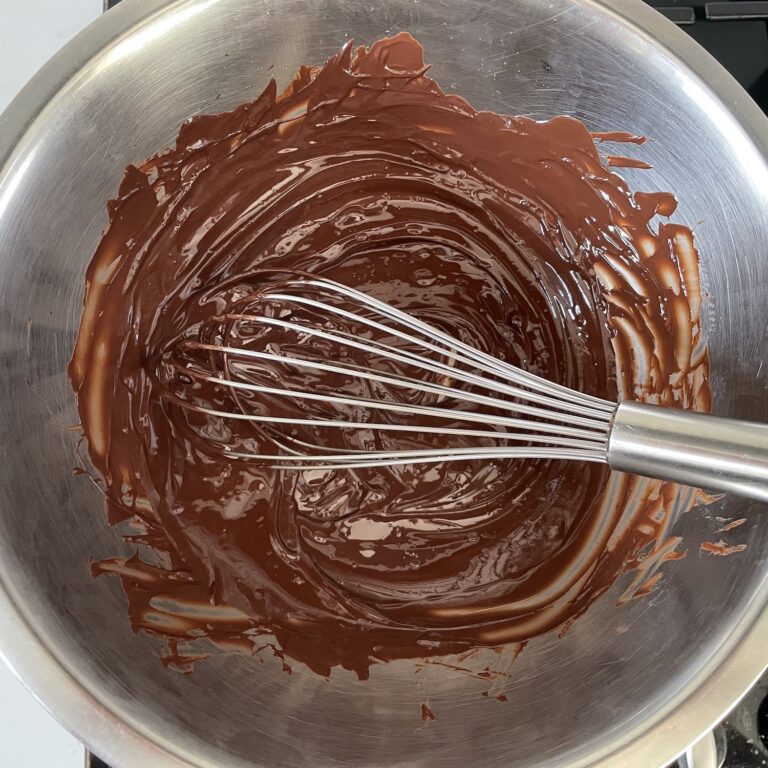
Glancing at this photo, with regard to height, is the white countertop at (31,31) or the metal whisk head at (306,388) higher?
the white countertop at (31,31)

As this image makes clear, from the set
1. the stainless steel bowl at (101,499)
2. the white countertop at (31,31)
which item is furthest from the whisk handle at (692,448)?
the white countertop at (31,31)

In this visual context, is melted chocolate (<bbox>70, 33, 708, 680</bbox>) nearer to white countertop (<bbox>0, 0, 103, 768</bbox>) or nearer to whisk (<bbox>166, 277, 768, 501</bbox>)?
whisk (<bbox>166, 277, 768, 501</bbox>)

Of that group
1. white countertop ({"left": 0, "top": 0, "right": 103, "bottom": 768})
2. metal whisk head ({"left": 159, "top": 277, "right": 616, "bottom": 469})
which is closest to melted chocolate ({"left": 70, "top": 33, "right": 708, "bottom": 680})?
metal whisk head ({"left": 159, "top": 277, "right": 616, "bottom": 469})

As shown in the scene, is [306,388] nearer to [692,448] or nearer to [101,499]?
[101,499]

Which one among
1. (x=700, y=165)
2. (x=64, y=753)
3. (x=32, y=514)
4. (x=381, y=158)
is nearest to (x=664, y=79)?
(x=700, y=165)

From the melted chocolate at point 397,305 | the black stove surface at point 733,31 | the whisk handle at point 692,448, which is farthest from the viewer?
the black stove surface at point 733,31

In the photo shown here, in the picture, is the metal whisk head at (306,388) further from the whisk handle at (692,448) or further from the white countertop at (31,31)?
the white countertop at (31,31)

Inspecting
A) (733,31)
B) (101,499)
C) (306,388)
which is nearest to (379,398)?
(306,388)

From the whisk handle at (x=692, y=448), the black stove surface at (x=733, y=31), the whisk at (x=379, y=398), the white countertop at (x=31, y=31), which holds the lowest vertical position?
the whisk handle at (x=692, y=448)
